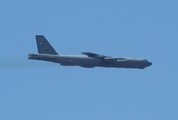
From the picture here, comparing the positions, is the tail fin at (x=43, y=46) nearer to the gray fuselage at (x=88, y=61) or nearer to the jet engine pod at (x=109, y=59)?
the gray fuselage at (x=88, y=61)

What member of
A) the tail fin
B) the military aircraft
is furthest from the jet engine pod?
the tail fin

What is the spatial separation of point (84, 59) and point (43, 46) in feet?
23.7

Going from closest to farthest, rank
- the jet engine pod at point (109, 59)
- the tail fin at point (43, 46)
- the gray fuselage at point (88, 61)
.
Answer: the gray fuselage at point (88, 61) < the tail fin at point (43, 46) < the jet engine pod at point (109, 59)

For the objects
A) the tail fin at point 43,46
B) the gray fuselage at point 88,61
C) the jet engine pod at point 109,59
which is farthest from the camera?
the jet engine pod at point 109,59

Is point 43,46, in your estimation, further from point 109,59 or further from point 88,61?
point 109,59

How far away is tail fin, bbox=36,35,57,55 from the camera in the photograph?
486ft

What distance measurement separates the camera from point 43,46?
149 meters

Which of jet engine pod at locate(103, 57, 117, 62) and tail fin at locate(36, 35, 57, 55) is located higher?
tail fin at locate(36, 35, 57, 55)

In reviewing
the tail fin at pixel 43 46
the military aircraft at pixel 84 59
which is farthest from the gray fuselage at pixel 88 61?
the tail fin at pixel 43 46

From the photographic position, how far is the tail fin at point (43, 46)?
148125 mm

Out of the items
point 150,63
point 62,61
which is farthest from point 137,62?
point 62,61

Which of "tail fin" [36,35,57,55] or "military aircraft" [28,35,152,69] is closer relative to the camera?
"military aircraft" [28,35,152,69]

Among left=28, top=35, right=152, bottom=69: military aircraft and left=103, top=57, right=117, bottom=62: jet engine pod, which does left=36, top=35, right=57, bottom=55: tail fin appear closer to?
left=28, top=35, right=152, bottom=69: military aircraft

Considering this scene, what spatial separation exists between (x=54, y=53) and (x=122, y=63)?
11272mm
